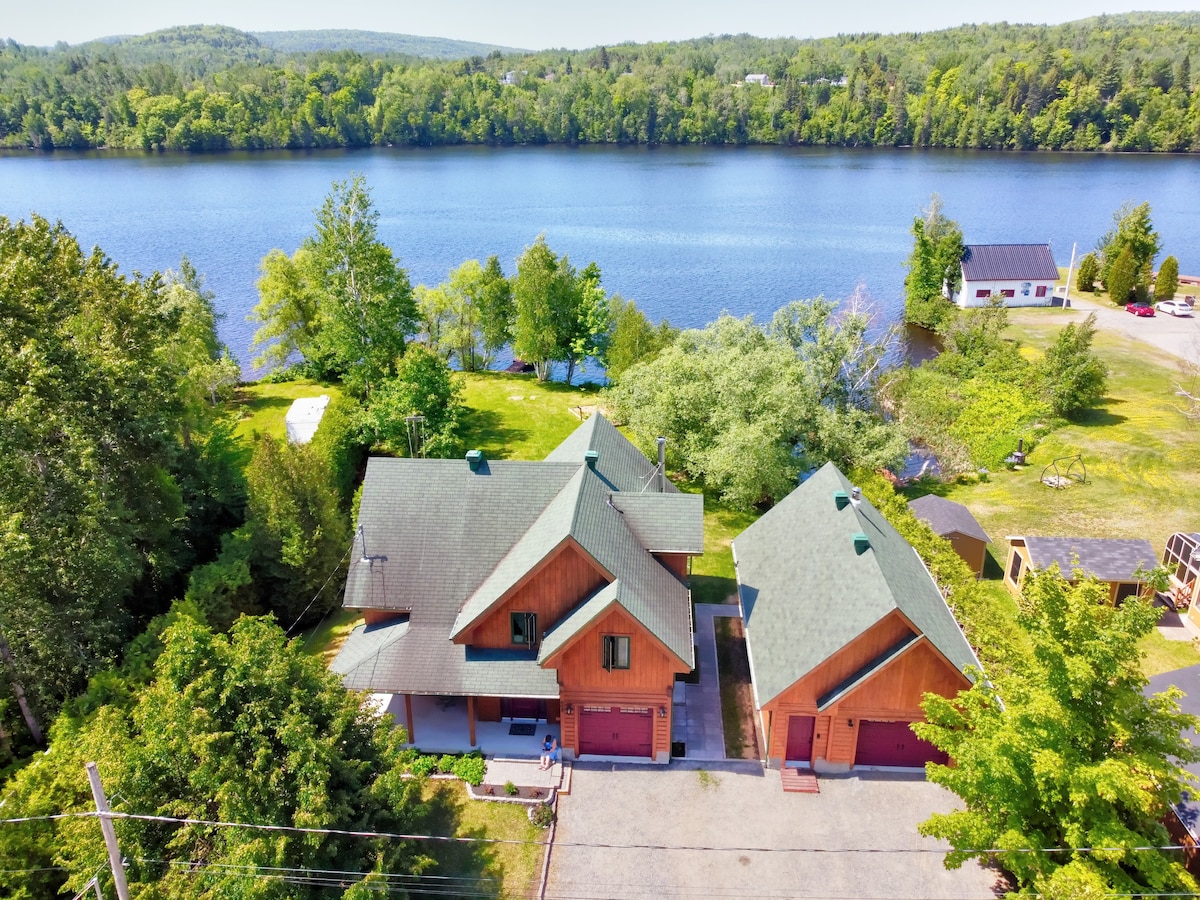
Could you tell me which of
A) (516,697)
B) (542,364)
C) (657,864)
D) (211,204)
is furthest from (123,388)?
(211,204)

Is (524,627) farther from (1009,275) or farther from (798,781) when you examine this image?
(1009,275)

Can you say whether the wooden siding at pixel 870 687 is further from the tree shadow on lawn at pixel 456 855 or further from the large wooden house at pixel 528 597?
the tree shadow on lawn at pixel 456 855

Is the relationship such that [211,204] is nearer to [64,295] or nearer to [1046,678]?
[64,295]

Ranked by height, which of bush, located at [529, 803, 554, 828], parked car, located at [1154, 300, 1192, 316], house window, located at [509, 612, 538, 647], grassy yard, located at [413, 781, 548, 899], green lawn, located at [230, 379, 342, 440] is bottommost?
grassy yard, located at [413, 781, 548, 899]

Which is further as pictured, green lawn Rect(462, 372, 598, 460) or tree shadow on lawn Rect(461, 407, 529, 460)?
green lawn Rect(462, 372, 598, 460)

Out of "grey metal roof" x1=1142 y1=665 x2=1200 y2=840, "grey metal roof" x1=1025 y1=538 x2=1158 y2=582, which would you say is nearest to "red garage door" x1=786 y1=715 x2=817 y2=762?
"grey metal roof" x1=1142 y1=665 x2=1200 y2=840

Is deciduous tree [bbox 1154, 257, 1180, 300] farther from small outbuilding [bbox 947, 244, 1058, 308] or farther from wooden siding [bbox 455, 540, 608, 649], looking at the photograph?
wooden siding [bbox 455, 540, 608, 649]

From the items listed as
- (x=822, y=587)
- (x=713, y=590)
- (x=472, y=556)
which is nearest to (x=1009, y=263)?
(x=713, y=590)
